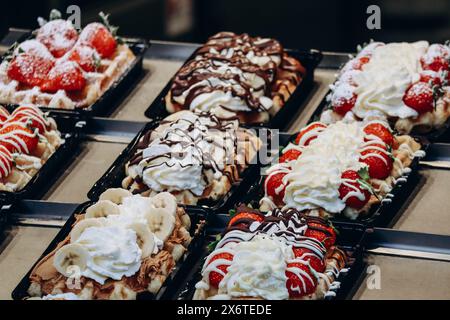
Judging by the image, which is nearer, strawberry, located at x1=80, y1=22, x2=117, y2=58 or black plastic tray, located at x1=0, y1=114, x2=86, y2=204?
black plastic tray, located at x1=0, y1=114, x2=86, y2=204

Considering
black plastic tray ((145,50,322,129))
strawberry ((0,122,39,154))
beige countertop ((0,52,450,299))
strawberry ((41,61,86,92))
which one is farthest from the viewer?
strawberry ((41,61,86,92))

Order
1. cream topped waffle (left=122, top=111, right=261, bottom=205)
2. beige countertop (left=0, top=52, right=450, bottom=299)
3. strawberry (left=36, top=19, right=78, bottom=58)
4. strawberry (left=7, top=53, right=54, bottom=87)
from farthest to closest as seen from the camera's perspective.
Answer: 1. strawberry (left=36, top=19, right=78, bottom=58)
2. strawberry (left=7, top=53, right=54, bottom=87)
3. cream topped waffle (left=122, top=111, right=261, bottom=205)
4. beige countertop (left=0, top=52, right=450, bottom=299)

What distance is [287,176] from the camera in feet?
14.3

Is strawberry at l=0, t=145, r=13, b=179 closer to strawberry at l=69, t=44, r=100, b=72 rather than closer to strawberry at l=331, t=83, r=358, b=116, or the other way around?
strawberry at l=69, t=44, r=100, b=72

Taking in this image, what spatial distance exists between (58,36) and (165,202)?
172 centimetres

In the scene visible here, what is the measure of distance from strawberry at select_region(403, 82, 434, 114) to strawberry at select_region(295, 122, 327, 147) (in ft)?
1.40

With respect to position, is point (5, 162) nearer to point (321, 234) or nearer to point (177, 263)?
point (177, 263)

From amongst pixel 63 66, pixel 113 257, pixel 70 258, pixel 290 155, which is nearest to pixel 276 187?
pixel 290 155

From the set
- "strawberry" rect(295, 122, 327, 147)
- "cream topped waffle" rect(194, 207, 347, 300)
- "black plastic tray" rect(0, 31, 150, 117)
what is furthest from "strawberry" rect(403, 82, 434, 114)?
"black plastic tray" rect(0, 31, 150, 117)

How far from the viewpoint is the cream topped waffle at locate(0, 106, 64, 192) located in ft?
15.3
